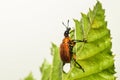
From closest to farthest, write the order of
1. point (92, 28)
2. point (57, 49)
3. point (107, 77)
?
1. point (107, 77)
2. point (92, 28)
3. point (57, 49)

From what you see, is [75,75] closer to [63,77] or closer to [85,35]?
[63,77]

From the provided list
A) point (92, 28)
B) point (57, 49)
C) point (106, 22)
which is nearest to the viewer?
point (106, 22)

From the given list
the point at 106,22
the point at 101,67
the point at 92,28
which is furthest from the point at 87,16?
the point at 101,67

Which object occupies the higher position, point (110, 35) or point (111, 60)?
point (110, 35)

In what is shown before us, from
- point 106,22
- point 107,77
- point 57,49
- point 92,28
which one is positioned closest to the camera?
point 107,77

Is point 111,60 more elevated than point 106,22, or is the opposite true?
point 106,22

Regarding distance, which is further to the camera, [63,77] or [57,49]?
[57,49]

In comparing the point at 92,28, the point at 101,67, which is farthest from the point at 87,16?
the point at 101,67

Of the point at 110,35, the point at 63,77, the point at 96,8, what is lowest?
the point at 63,77

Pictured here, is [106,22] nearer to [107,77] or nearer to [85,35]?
[85,35]
